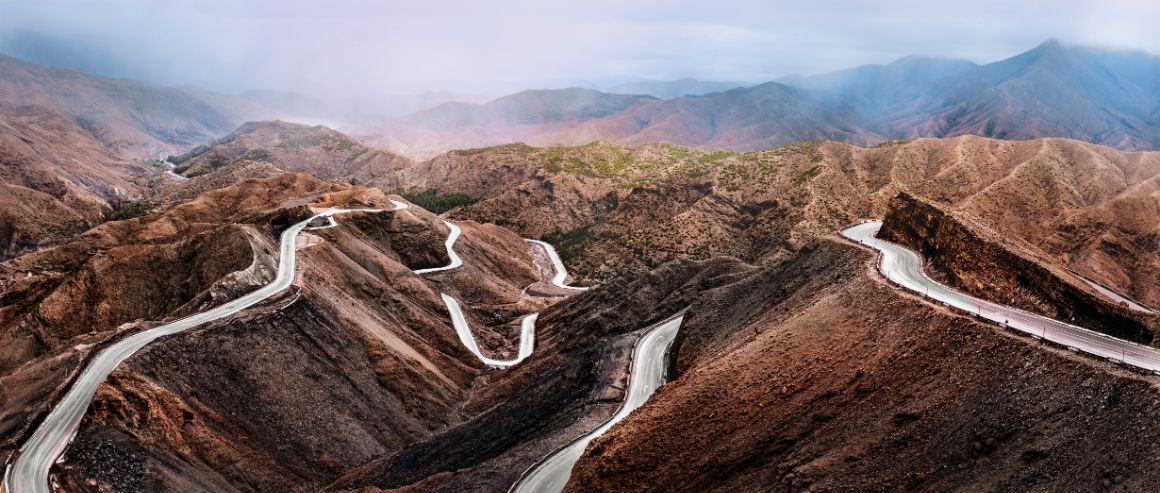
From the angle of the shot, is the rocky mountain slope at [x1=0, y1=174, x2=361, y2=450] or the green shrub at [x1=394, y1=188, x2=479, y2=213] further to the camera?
the green shrub at [x1=394, y1=188, x2=479, y2=213]

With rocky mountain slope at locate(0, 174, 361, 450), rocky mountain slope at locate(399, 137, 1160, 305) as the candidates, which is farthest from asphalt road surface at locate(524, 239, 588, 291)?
rocky mountain slope at locate(0, 174, 361, 450)

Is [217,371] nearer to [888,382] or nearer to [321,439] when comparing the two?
[321,439]

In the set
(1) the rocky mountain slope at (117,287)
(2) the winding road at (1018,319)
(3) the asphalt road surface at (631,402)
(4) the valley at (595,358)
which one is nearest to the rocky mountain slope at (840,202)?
(4) the valley at (595,358)

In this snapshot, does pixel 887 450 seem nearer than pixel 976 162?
Yes

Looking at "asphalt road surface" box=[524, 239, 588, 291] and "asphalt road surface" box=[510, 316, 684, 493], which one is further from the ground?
"asphalt road surface" box=[510, 316, 684, 493]

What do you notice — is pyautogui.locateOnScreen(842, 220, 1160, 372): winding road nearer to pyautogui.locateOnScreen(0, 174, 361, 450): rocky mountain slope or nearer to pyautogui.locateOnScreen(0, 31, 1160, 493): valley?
pyautogui.locateOnScreen(0, 31, 1160, 493): valley

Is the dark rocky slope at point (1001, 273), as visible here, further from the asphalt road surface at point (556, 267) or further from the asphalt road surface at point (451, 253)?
the asphalt road surface at point (451, 253)

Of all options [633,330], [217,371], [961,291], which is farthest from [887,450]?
[217,371]

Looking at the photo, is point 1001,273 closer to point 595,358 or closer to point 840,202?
point 595,358
